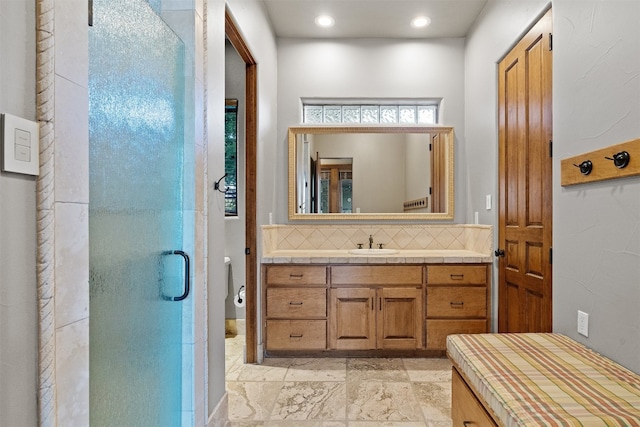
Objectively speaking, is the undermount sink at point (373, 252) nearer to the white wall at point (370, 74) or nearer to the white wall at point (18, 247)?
the white wall at point (370, 74)

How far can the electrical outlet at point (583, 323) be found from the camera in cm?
165

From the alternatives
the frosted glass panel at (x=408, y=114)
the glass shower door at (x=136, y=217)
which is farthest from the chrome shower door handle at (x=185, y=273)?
the frosted glass panel at (x=408, y=114)

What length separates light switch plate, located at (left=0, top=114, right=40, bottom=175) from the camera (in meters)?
0.70

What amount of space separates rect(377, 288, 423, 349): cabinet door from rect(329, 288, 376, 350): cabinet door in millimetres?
71

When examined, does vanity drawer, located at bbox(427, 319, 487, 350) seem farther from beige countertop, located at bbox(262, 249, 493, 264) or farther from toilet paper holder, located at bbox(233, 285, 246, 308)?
toilet paper holder, located at bbox(233, 285, 246, 308)

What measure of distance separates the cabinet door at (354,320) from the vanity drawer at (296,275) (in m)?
0.16

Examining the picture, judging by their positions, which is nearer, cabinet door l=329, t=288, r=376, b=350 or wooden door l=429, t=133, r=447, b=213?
cabinet door l=329, t=288, r=376, b=350

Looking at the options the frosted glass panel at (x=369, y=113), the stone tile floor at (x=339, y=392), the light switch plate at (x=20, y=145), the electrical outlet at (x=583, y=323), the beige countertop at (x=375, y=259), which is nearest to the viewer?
the light switch plate at (x=20, y=145)

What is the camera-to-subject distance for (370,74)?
11.5 feet

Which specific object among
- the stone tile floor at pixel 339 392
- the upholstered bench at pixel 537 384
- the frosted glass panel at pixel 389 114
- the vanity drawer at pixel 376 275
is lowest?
the stone tile floor at pixel 339 392

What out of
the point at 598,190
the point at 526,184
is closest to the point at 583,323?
the point at 598,190

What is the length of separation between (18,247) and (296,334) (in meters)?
2.41

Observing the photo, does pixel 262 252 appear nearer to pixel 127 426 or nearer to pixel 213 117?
pixel 213 117

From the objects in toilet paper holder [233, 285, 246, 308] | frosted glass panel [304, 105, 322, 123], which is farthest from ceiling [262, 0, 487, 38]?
toilet paper holder [233, 285, 246, 308]
